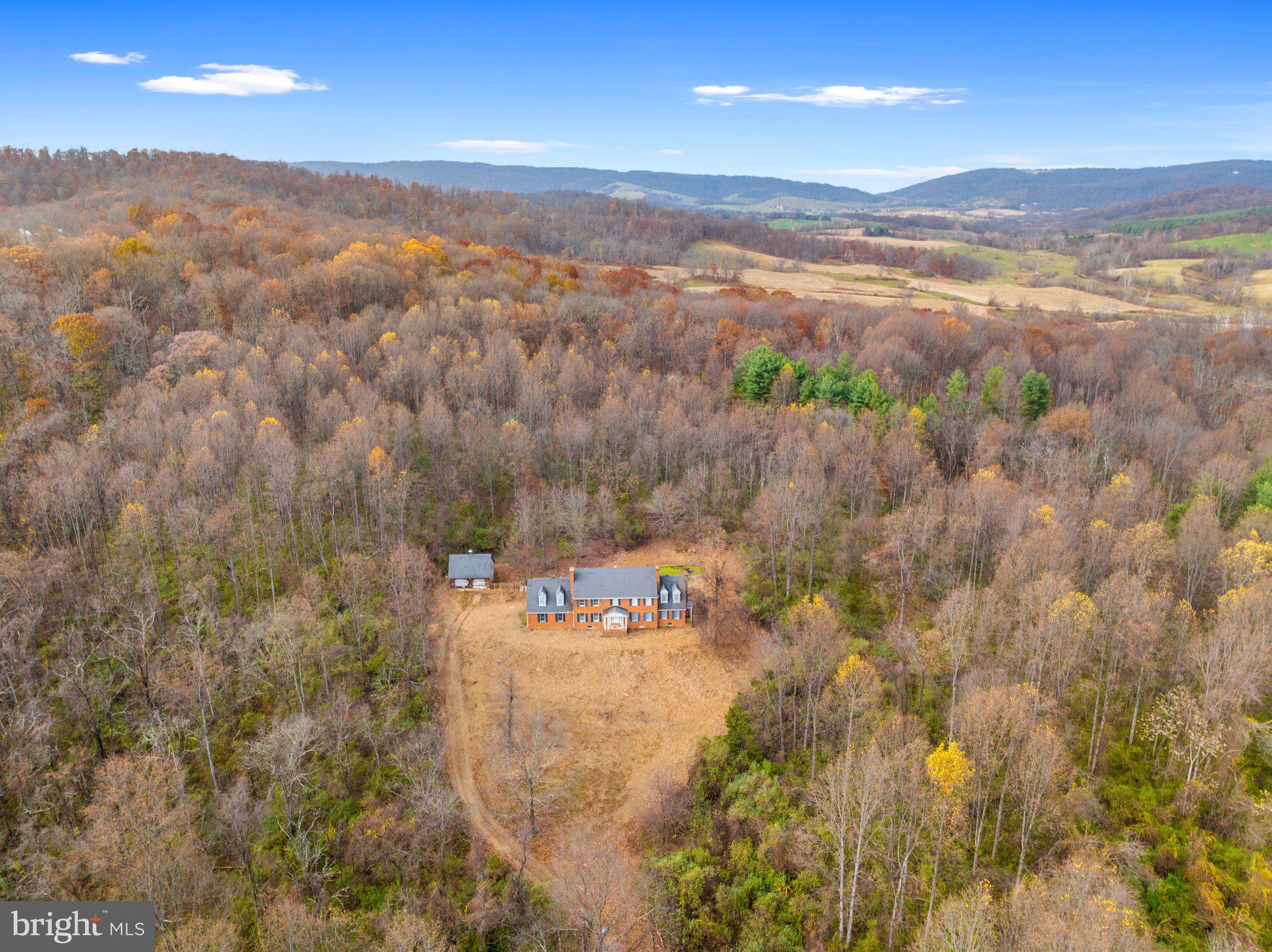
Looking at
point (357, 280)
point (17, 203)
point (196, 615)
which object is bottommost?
point (196, 615)

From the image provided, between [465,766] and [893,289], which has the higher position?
[893,289]

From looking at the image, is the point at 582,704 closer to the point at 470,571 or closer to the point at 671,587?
the point at 671,587

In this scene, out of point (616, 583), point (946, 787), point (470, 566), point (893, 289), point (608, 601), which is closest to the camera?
point (946, 787)

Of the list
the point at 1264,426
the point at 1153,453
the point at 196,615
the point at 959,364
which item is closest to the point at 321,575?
the point at 196,615

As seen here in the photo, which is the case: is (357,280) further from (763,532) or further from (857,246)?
(857,246)

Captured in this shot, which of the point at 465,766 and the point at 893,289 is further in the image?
the point at 893,289

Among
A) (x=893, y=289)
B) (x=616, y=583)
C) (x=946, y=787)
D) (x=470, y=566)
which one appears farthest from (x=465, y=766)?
(x=893, y=289)

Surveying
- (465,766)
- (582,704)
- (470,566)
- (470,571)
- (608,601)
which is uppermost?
(470,566)
